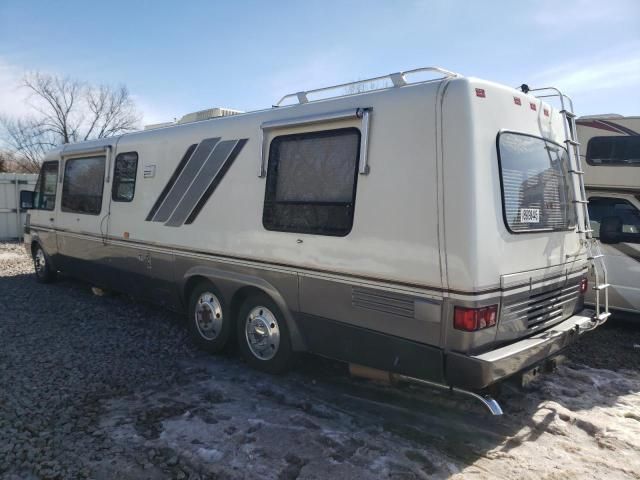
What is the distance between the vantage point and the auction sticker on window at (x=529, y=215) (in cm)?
370

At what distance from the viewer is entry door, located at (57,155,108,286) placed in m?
6.99

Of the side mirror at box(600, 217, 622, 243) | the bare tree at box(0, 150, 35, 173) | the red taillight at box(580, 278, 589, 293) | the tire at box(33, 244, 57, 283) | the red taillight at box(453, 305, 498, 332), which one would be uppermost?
the bare tree at box(0, 150, 35, 173)

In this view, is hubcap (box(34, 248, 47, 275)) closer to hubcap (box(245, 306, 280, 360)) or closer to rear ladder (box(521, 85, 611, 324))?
hubcap (box(245, 306, 280, 360))

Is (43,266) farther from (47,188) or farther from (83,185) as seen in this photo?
(83,185)

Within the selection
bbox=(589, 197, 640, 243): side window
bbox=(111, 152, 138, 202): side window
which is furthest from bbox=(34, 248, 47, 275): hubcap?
bbox=(589, 197, 640, 243): side window

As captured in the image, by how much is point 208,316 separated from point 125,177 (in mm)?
2456

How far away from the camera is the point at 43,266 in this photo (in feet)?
29.1

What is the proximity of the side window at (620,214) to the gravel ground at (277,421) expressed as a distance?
1561 mm

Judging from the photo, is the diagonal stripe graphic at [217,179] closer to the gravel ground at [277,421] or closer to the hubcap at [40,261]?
the gravel ground at [277,421]

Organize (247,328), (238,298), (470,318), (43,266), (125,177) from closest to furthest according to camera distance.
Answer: (470,318), (247,328), (238,298), (125,177), (43,266)

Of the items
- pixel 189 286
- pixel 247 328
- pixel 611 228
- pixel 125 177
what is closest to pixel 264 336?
pixel 247 328

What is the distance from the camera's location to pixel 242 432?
143 inches

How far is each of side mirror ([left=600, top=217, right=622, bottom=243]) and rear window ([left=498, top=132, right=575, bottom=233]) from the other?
59.3 inches

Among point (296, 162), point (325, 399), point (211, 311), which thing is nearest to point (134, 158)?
point (211, 311)
